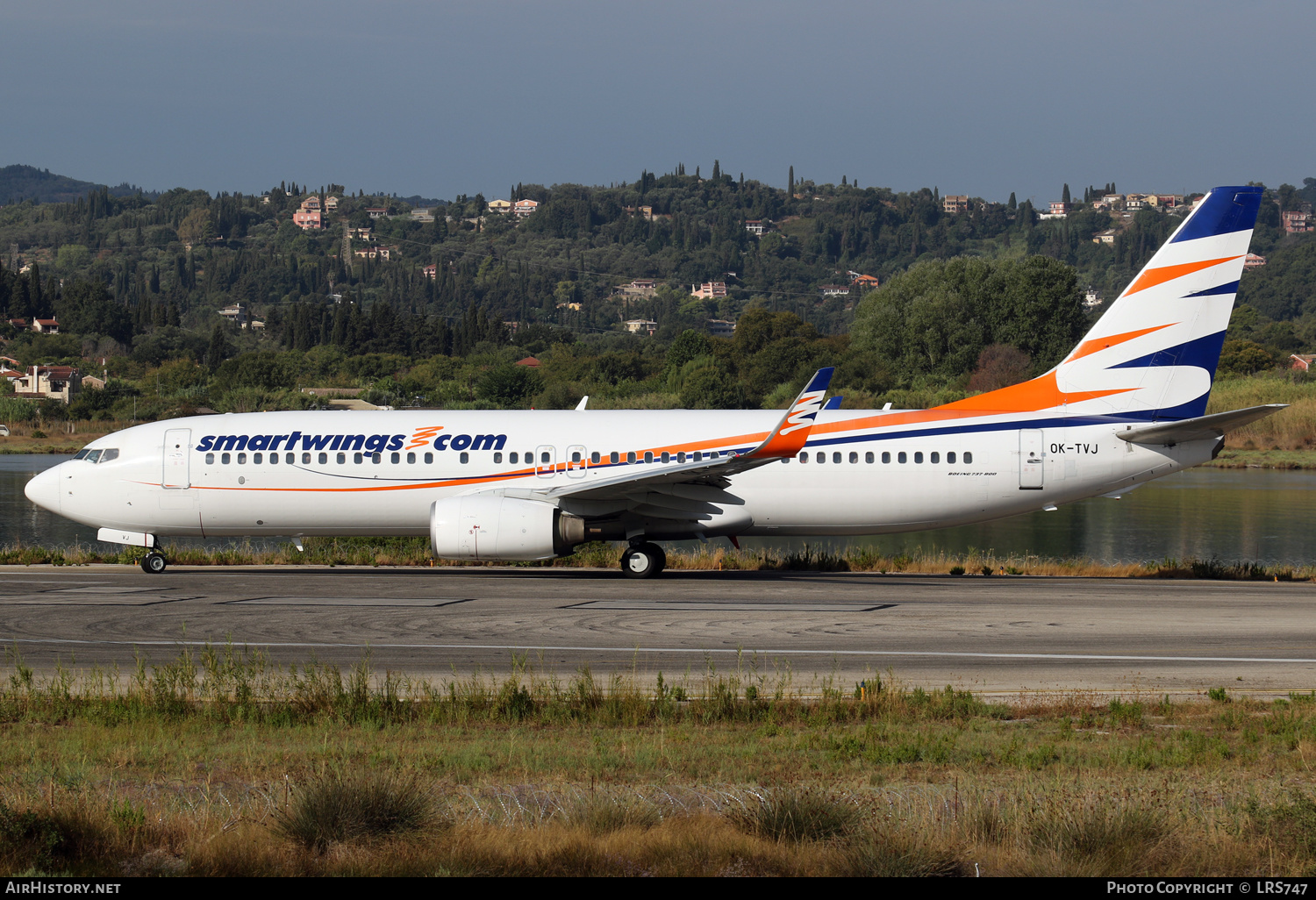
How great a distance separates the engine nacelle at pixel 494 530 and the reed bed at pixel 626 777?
349 inches

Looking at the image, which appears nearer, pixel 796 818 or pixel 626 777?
pixel 796 818

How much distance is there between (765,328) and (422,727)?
5576 inches

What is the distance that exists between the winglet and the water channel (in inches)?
718

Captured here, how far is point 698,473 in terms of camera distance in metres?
25.3

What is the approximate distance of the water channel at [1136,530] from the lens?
41.9m

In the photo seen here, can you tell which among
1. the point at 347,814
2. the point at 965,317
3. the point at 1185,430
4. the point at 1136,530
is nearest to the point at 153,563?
Result: the point at 347,814

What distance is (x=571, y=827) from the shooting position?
8445mm

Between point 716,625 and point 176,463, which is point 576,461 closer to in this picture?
point 716,625

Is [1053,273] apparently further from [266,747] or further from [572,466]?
[266,747]

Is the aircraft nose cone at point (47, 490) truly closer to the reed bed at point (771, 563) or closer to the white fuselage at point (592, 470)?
the white fuselage at point (592, 470)

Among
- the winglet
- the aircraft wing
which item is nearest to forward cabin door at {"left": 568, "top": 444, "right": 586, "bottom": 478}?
the aircraft wing

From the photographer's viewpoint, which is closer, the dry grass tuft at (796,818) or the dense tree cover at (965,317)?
the dry grass tuft at (796,818)

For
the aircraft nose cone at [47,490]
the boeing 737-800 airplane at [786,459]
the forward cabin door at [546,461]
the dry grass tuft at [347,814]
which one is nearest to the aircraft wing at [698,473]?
the boeing 737-800 airplane at [786,459]

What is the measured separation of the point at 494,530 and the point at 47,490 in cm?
1074
